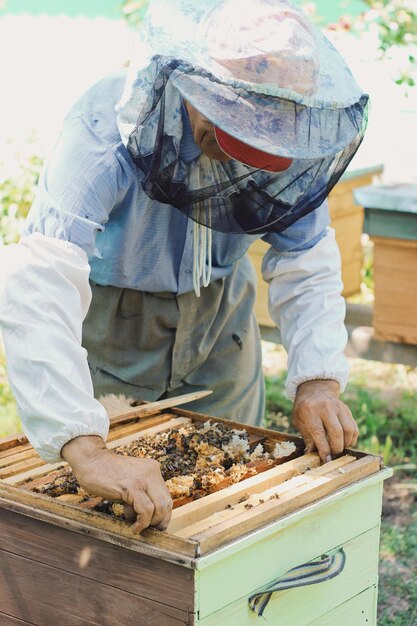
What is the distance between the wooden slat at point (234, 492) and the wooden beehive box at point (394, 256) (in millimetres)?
1980

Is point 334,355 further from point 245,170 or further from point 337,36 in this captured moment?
point 337,36

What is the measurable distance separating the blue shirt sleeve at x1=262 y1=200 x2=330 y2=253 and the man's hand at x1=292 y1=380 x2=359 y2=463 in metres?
0.37

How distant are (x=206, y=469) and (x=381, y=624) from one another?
3.90 ft

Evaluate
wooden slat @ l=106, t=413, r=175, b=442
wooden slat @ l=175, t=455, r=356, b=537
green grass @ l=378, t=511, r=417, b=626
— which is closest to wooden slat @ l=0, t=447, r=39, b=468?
wooden slat @ l=106, t=413, r=175, b=442

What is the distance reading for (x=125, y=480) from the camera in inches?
64.1

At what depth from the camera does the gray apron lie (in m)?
2.44

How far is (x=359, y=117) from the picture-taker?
6.46 feet

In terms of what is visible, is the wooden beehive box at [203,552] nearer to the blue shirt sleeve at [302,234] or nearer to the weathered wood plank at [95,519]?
the weathered wood plank at [95,519]

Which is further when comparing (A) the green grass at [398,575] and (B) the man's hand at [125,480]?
(A) the green grass at [398,575]

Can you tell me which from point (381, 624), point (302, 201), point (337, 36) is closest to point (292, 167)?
point (302, 201)

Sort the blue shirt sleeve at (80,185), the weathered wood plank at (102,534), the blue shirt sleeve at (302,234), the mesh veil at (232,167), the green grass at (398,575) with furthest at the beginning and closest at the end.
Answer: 1. the green grass at (398,575)
2. the blue shirt sleeve at (302,234)
3. the blue shirt sleeve at (80,185)
4. the mesh veil at (232,167)
5. the weathered wood plank at (102,534)

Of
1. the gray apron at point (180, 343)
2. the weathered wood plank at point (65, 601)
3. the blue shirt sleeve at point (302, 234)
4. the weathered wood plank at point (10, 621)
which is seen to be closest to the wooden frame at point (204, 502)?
the weathered wood plank at point (65, 601)

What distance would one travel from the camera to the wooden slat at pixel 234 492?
1.71 metres

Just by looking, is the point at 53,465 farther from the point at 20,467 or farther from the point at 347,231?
the point at 347,231
